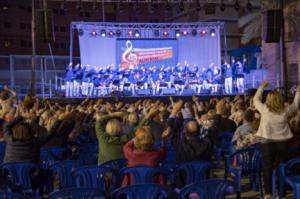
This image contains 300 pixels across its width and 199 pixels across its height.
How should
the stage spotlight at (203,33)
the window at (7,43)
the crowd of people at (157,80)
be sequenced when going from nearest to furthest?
the crowd of people at (157,80) → the stage spotlight at (203,33) → the window at (7,43)

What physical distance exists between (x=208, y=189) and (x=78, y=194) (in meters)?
1.06

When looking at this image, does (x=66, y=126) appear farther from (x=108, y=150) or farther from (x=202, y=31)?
(x=202, y=31)

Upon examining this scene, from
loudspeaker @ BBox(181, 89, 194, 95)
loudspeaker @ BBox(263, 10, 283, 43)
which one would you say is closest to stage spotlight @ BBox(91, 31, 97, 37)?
loudspeaker @ BBox(181, 89, 194, 95)

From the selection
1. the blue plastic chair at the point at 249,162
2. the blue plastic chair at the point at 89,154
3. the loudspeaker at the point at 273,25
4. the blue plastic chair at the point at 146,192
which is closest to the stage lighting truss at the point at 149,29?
the loudspeaker at the point at 273,25

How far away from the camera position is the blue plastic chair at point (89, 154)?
23.5 ft

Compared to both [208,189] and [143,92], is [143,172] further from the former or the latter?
[143,92]

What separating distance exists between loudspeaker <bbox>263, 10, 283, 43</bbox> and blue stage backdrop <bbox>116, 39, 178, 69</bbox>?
10.7 m

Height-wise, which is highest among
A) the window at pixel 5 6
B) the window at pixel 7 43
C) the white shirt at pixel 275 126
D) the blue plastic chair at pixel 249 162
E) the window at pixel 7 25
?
the window at pixel 5 6

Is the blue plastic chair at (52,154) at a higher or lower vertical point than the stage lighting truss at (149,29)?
lower

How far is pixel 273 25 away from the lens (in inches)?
587

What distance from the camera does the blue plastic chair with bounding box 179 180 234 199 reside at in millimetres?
3926

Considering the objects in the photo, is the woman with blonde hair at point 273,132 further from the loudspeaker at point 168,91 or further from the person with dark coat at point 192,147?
the loudspeaker at point 168,91

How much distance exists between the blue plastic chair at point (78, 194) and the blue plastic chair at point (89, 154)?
3318mm

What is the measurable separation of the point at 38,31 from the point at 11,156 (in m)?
10.8
